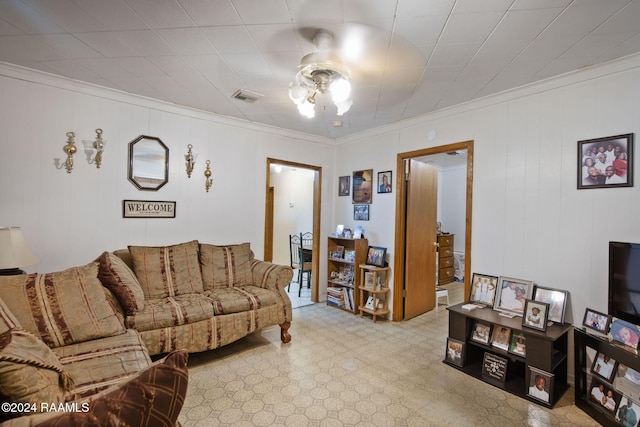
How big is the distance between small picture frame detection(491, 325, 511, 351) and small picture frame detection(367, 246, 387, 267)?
1.58 m

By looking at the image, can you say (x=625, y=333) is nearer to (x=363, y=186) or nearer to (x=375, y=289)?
(x=375, y=289)

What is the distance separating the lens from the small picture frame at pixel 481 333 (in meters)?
2.57

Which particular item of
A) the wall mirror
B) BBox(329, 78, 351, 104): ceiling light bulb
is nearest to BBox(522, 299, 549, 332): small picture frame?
BBox(329, 78, 351, 104): ceiling light bulb

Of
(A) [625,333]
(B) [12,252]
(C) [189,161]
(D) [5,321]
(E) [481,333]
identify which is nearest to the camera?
(D) [5,321]

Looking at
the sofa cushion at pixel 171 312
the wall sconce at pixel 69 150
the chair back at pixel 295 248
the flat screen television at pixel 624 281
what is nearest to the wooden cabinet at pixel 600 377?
the flat screen television at pixel 624 281

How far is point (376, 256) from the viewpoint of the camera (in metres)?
4.02

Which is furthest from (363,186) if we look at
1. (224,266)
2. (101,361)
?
(101,361)

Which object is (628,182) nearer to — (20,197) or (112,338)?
(112,338)

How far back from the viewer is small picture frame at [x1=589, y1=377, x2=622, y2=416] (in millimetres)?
1879

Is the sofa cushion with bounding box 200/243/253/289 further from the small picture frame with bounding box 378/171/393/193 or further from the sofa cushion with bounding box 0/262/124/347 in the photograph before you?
the small picture frame with bounding box 378/171/393/193

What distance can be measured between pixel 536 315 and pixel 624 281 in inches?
23.0

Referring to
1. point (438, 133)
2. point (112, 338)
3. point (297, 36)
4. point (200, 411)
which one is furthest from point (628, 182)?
point (112, 338)

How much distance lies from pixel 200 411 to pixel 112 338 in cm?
77

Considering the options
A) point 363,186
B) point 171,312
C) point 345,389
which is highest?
point 363,186
